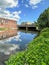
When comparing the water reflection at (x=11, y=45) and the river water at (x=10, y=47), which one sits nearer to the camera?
the river water at (x=10, y=47)

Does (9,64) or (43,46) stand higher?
(43,46)

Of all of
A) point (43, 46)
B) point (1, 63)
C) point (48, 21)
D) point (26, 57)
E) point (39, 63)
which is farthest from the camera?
point (48, 21)

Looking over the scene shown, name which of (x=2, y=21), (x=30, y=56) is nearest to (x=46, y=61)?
(x=30, y=56)

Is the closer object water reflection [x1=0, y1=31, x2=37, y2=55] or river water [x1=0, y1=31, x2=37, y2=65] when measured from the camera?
river water [x1=0, y1=31, x2=37, y2=65]

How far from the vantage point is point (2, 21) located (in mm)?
79375

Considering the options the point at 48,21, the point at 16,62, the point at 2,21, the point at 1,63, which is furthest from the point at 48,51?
the point at 2,21

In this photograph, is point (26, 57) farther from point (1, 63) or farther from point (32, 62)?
point (1, 63)

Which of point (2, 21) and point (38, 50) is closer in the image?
point (38, 50)

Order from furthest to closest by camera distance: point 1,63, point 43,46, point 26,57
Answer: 1. point 1,63
2. point 43,46
3. point 26,57

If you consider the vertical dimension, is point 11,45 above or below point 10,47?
below

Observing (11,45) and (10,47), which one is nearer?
(10,47)

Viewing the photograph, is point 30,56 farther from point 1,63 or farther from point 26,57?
point 1,63

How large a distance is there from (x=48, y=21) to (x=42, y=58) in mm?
38003

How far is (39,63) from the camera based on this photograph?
716 centimetres
